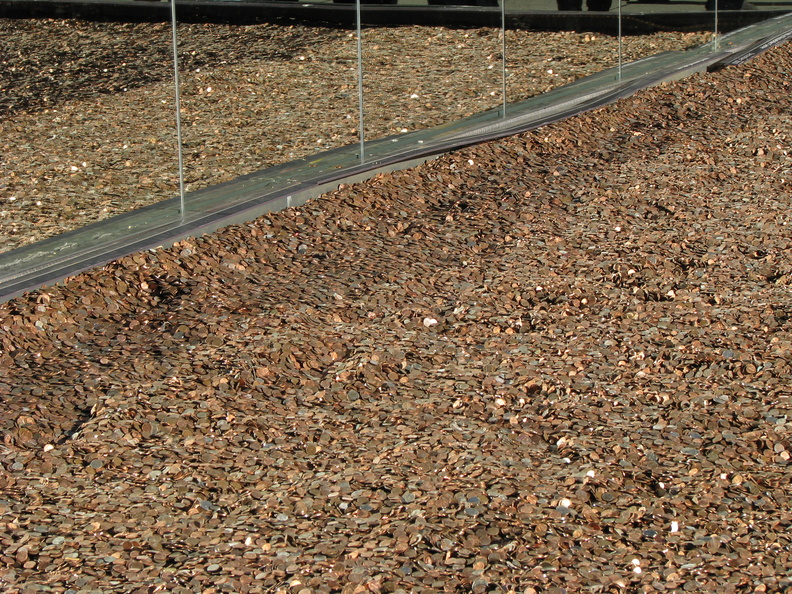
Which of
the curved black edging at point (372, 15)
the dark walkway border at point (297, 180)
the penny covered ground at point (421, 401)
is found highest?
the curved black edging at point (372, 15)

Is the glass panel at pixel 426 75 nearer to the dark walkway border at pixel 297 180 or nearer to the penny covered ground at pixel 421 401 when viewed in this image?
the dark walkway border at pixel 297 180

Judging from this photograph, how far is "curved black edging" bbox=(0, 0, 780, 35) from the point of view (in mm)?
9734

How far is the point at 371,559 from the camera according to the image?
8.89 ft

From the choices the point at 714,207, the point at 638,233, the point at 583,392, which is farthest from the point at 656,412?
the point at 714,207

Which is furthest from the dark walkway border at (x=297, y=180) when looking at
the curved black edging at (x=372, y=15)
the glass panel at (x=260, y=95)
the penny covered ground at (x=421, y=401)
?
the curved black edging at (x=372, y=15)

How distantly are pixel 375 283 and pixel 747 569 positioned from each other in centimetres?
231

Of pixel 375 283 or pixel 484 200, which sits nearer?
pixel 375 283

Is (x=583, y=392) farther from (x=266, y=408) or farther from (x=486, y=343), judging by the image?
(x=266, y=408)

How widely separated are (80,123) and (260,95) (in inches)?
54.3

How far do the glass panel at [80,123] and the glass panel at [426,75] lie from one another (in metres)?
1.56

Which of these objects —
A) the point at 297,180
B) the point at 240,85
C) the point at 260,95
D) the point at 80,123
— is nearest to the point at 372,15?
the point at 240,85

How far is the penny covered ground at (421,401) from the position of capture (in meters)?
2.73

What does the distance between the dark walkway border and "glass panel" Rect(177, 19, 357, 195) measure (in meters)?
0.25

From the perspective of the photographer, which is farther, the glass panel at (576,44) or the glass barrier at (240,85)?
the glass panel at (576,44)
